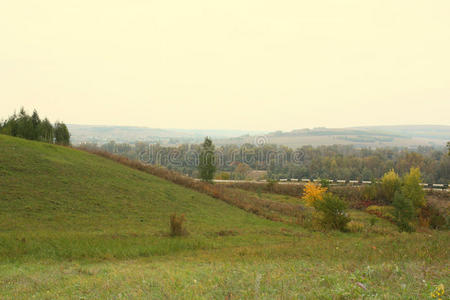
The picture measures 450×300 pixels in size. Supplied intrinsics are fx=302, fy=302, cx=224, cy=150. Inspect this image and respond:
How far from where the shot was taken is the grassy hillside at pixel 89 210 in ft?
49.8

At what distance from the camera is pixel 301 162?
18300 centimetres

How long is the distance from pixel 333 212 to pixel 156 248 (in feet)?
52.9

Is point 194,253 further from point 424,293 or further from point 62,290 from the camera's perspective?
point 424,293

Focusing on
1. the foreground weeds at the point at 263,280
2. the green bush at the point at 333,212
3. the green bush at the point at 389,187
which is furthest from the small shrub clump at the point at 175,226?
the green bush at the point at 389,187

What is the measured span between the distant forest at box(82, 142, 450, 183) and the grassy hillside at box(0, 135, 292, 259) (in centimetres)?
7728

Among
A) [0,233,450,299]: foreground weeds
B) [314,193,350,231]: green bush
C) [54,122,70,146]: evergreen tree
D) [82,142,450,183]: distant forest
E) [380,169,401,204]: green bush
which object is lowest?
[82,142,450,183]: distant forest

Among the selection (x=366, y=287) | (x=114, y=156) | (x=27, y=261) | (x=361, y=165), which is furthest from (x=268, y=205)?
(x=361, y=165)

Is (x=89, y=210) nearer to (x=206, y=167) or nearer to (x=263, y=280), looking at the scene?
(x=263, y=280)

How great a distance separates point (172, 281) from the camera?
834cm

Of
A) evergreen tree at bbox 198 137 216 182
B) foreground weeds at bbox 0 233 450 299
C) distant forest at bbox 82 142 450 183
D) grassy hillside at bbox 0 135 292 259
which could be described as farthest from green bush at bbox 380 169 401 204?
distant forest at bbox 82 142 450 183

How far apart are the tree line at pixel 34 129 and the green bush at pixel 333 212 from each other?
39750 mm

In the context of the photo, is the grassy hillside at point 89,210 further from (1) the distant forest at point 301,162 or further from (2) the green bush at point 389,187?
(1) the distant forest at point 301,162

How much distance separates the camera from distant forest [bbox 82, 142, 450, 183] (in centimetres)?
12788

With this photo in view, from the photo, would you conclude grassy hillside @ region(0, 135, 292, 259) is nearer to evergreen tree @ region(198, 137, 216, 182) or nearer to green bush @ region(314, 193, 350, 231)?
green bush @ region(314, 193, 350, 231)
